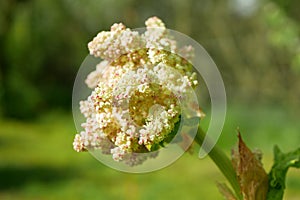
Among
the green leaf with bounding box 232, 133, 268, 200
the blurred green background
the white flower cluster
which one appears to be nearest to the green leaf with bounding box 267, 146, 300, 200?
the green leaf with bounding box 232, 133, 268, 200

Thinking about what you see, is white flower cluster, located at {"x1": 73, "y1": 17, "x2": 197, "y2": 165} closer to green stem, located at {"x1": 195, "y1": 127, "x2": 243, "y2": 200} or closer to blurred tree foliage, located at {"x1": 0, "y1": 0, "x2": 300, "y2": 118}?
green stem, located at {"x1": 195, "y1": 127, "x2": 243, "y2": 200}

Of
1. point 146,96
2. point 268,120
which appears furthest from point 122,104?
point 268,120

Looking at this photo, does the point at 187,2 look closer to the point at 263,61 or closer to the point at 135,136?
the point at 263,61

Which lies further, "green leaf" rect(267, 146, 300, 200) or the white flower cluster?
"green leaf" rect(267, 146, 300, 200)

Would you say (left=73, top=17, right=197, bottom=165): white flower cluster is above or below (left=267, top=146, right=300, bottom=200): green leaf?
above

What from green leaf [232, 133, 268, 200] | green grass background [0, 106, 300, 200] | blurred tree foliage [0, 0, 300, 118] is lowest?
green leaf [232, 133, 268, 200]

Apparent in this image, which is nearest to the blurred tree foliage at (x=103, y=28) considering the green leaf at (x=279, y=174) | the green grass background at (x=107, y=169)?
the green grass background at (x=107, y=169)

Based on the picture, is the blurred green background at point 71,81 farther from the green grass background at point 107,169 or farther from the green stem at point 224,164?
the green stem at point 224,164
